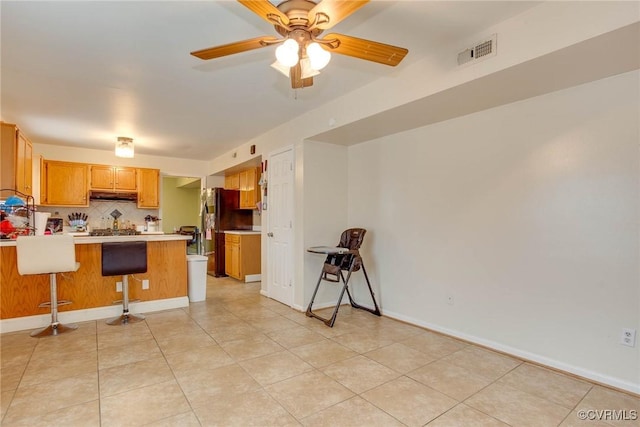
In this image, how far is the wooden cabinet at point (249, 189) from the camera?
5863 mm

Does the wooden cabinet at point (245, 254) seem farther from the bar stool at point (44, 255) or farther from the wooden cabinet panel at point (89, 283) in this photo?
the bar stool at point (44, 255)

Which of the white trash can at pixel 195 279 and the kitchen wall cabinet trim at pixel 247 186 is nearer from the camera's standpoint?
the white trash can at pixel 195 279

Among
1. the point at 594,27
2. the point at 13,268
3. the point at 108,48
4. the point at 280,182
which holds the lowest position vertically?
the point at 13,268

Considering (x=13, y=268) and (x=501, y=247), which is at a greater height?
(x=501, y=247)

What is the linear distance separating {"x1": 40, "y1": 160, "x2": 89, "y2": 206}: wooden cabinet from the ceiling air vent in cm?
634

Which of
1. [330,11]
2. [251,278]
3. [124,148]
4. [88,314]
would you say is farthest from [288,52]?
[251,278]

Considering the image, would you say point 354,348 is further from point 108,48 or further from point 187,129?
point 187,129

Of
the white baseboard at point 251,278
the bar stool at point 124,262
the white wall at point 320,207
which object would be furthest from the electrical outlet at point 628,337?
the white baseboard at point 251,278

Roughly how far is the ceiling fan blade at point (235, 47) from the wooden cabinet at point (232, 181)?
4.74 meters

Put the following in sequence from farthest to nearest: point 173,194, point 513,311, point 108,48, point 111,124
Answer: point 173,194
point 111,124
point 513,311
point 108,48

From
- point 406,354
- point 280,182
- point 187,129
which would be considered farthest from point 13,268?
point 406,354

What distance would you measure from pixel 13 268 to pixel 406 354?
4067mm

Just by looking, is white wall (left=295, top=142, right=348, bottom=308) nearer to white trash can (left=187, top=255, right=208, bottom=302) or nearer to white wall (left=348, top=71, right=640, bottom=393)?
white wall (left=348, top=71, right=640, bottom=393)

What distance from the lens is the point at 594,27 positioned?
1.82 metres
